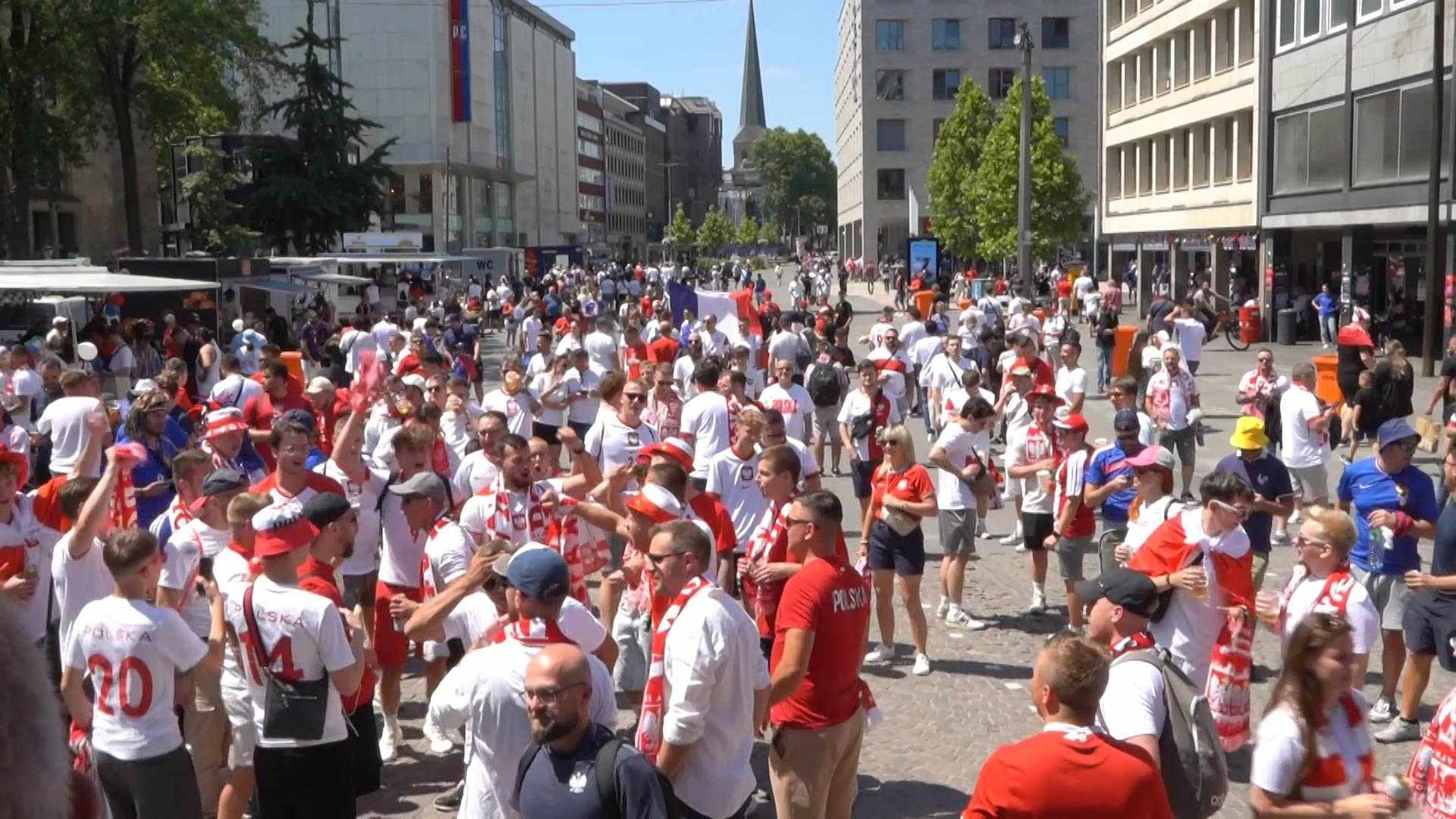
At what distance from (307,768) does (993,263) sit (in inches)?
2569

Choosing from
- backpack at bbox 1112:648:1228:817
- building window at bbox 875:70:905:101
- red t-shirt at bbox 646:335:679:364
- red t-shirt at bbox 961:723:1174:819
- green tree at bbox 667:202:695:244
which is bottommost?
backpack at bbox 1112:648:1228:817

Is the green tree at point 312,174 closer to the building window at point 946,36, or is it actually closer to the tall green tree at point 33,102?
the tall green tree at point 33,102

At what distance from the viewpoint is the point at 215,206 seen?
161ft

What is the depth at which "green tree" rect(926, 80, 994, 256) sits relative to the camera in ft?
219

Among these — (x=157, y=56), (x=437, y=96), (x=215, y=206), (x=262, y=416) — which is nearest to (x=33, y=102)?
(x=157, y=56)

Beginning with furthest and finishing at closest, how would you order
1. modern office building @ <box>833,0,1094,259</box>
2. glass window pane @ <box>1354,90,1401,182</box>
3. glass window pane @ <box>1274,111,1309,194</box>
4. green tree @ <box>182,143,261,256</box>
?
modern office building @ <box>833,0,1094,259</box>
green tree @ <box>182,143,261,256</box>
glass window pane @ <box>1274,111,1309,194</box>
glass window pane @ <box>1354,90,1401,182</box>

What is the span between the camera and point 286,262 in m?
38.3

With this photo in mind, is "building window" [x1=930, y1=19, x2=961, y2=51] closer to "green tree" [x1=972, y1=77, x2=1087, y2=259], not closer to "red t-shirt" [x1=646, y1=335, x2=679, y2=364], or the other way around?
"green tree" [x1=972, y1=77, x2=1087, y2=259]

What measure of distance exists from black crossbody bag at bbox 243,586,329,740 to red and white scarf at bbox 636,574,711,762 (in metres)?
1.22

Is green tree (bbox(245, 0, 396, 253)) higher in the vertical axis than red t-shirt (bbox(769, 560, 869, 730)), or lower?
higher

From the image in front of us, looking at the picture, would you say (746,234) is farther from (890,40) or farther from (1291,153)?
(1291,153)

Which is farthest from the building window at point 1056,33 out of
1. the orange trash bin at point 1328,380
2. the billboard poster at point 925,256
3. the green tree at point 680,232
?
the orange trash bin at point 1328,380

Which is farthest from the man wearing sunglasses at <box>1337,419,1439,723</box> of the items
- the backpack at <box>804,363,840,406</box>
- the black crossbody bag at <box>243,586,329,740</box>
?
the backpack at <box>804,363,840,406</box>

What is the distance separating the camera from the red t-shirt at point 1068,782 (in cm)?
385
